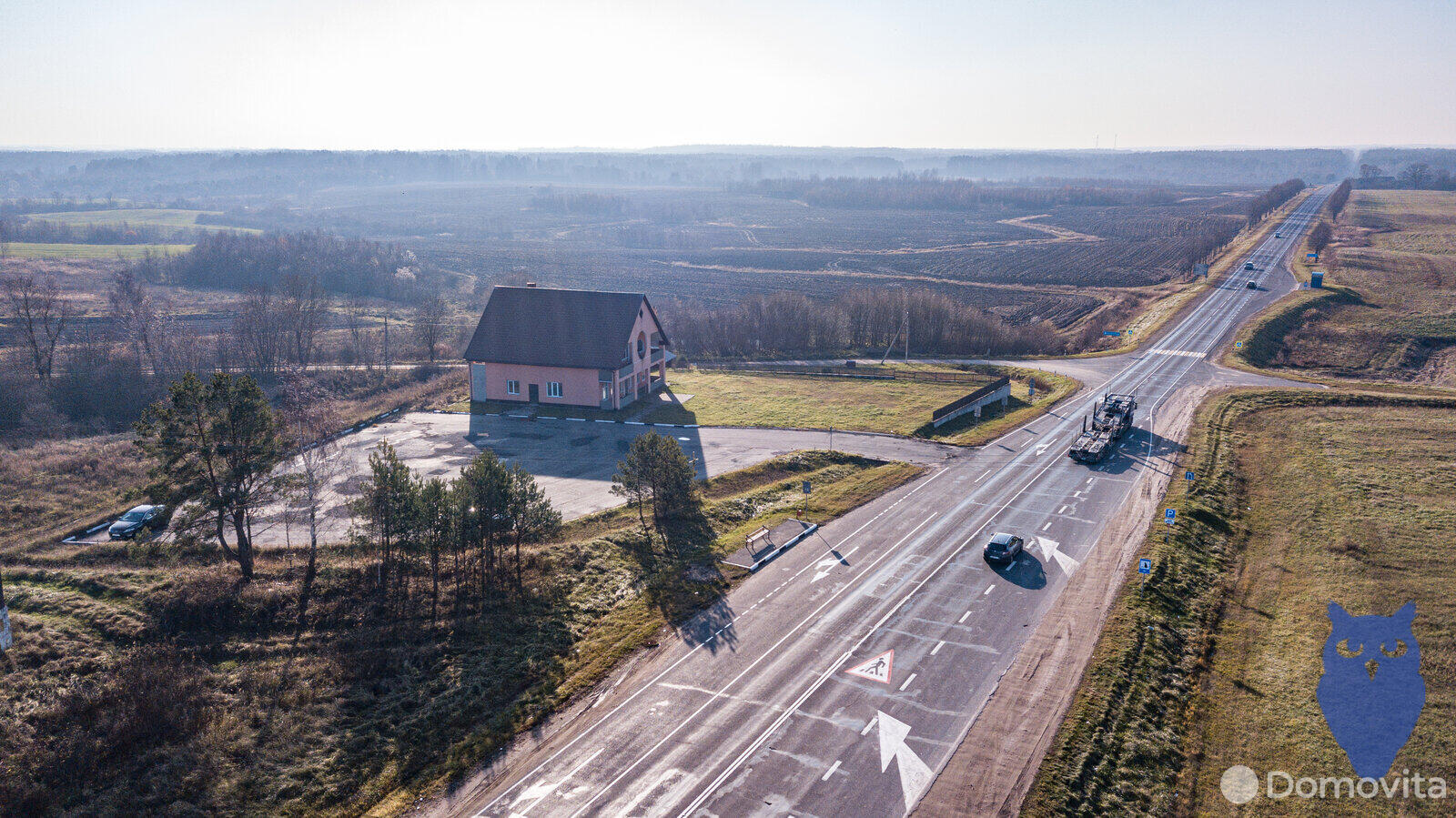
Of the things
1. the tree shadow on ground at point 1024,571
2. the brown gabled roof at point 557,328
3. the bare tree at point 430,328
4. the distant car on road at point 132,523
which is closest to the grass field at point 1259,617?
the tree shadow on ground at point 1024,571

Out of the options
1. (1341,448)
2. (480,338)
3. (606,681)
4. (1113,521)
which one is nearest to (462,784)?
(606,681)

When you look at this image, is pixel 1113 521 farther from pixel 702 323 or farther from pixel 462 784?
pixel 702 323

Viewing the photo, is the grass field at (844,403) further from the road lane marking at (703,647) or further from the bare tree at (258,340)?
the bare tree at (258,340)

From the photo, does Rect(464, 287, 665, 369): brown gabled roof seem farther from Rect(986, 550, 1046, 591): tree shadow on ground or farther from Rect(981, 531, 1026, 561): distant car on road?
Rect(986, 550, 1046, 591): tree shadow on ground

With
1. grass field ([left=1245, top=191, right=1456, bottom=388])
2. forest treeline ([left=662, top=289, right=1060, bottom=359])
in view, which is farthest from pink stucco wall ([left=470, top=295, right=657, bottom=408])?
grass field ([left=1245, top=191, right=1456, bottom=388])

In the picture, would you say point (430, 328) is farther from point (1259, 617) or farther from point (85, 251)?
point (85, 251)

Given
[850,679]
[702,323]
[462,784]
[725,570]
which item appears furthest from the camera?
[702,323]
